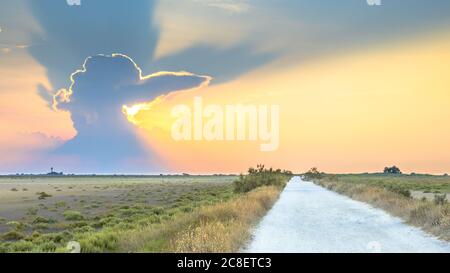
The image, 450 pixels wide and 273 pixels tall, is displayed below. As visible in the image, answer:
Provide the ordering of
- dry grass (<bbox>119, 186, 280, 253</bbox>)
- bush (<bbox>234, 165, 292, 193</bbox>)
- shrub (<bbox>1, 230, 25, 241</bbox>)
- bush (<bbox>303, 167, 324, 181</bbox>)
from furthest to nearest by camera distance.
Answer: bush (<bbox>303, 167, 324, 181</bbox>), bush (<bbox>234, 165, 292, 193</bbox>), shrub (<bbox>1, 230, 25, 241</bbox>), dry grass (<bbox>119, 186, 280, 253</bbox>)

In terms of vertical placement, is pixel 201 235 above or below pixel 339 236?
above

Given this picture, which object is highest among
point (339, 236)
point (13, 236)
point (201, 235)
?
point (201, 235)

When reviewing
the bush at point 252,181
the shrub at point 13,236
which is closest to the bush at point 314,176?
the bush at point 252,181

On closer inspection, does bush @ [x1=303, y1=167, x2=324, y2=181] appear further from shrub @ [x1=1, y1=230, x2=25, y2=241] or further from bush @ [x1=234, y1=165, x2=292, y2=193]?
shrub @ [x1=1, y1=230, x2=25, y2=241]

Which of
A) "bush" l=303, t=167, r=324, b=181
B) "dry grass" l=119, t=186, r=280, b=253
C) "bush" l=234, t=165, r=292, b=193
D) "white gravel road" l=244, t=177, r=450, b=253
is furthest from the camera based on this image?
"bush" l=303, t=167, r=324, b=181

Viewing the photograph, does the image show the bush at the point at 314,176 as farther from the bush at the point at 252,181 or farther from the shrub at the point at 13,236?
the shrub at the point at 13,236

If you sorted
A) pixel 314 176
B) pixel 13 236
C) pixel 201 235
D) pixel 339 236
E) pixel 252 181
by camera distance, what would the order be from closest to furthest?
1. pixel 201 235
2. pixel 339 236
3. pixel 13 236
4. pixel 252 181
5. pixel 314 176

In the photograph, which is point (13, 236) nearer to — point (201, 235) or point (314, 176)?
point (201, 235)

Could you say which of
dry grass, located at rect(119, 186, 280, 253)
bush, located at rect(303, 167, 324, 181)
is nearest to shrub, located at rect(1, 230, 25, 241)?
dry grass, located at rect(119, 186, 280, 253)

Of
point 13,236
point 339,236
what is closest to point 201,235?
point 339,236

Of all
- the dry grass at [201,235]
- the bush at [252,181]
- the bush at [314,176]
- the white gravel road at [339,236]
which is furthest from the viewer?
the bush at [314,176]
